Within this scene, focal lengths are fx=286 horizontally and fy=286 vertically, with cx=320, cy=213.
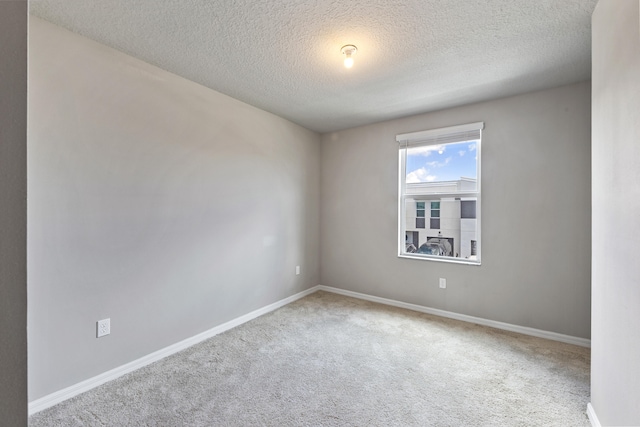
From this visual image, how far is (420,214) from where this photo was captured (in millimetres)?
3674

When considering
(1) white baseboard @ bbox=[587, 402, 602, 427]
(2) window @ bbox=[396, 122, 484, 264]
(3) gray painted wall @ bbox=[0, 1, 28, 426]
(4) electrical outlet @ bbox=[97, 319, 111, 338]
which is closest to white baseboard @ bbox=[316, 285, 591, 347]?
(2) window @ bbox=[396, 122, 484, 264]

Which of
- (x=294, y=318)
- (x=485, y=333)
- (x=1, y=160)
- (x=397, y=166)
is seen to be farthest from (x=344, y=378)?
(x=397, y=166)

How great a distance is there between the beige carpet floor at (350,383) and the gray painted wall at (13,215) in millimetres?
1484

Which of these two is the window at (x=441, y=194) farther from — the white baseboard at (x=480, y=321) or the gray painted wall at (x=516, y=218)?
the white baseboard at (x=480, y=321)

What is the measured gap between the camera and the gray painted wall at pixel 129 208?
186 centimetres

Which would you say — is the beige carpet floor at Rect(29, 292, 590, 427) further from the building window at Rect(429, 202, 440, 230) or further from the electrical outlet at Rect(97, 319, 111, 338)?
the building window at Rect(429, 202, 440, 230)

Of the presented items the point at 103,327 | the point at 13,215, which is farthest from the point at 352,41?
the point at 103,327

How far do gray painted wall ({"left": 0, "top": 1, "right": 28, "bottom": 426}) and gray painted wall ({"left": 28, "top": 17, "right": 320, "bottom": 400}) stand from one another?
5.65ft

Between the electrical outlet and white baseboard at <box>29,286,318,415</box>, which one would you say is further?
the electrical outlet

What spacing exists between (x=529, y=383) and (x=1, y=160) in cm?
296

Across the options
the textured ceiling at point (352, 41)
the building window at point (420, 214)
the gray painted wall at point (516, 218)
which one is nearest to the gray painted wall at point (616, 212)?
the textured ceiling at point (352, 41)

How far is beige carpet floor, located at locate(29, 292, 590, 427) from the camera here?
175 centimetres

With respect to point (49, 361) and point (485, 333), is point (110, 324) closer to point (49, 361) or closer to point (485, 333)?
point (49, 361)

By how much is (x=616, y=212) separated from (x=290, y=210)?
3.10 m
